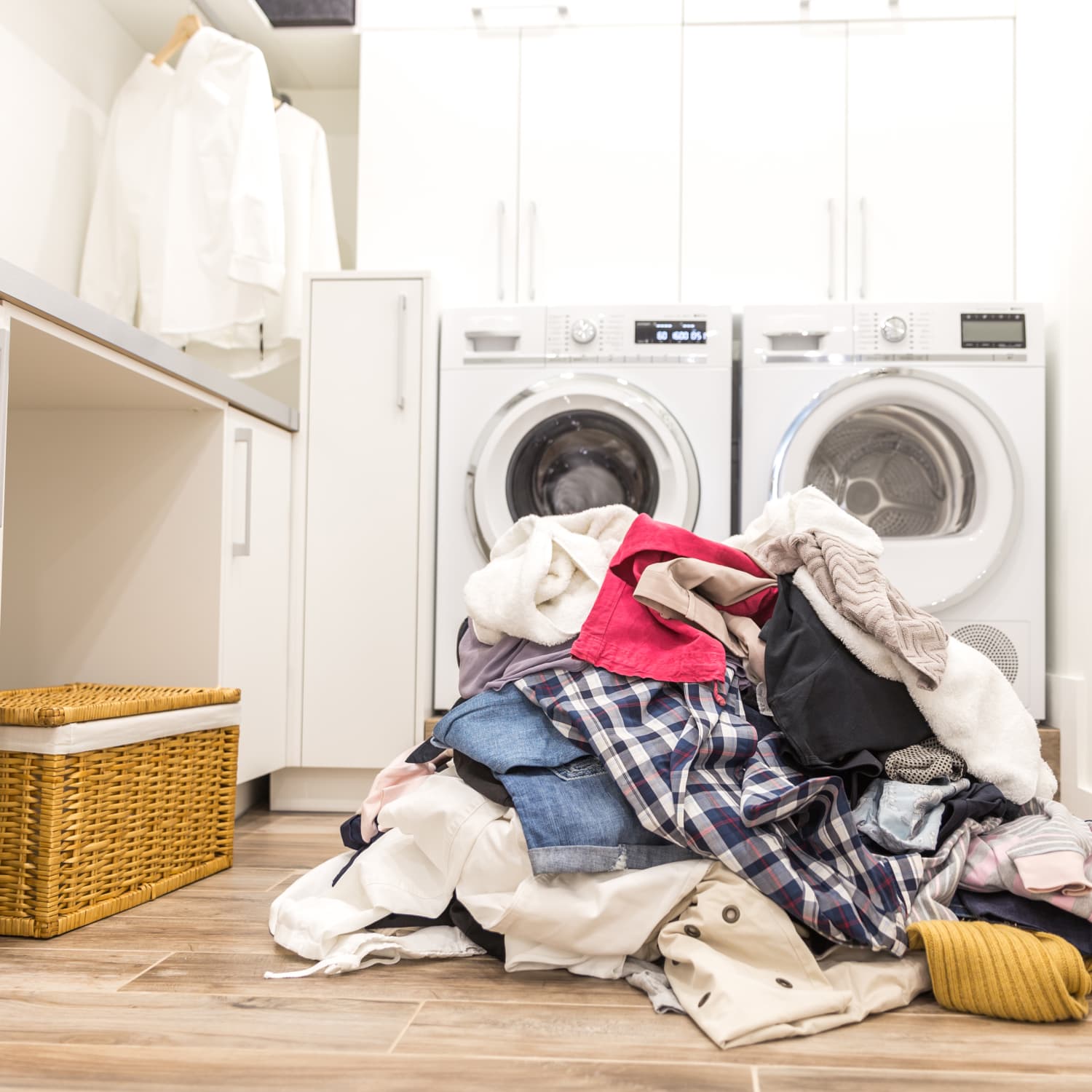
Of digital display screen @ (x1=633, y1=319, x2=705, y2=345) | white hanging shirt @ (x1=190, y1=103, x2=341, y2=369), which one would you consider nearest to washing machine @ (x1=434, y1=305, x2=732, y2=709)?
digital display screen @ (x1=633, y1=319, x2=705, y2=345)

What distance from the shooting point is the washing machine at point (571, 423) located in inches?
89.2

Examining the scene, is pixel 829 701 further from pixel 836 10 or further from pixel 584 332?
pixel 836 10

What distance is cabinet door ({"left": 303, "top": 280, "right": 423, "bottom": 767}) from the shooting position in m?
2.24

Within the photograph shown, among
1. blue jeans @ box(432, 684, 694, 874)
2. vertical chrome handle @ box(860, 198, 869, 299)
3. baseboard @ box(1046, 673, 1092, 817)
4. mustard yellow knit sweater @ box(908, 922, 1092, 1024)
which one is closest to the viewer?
mustard yellow knit sweater @ box(908, 922, 1092, 1024)

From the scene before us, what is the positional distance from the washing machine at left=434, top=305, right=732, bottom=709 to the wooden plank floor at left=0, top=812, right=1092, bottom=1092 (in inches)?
46.5

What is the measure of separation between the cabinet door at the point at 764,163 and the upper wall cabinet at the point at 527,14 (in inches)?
5.2

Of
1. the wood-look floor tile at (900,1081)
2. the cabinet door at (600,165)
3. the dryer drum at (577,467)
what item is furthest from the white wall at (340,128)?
the wood-look floor tile at (900,1081)

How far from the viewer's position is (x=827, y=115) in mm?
2646

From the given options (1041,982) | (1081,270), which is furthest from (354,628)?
(1081,270)

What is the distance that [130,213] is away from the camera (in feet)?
8.32

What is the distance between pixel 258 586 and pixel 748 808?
1302mm

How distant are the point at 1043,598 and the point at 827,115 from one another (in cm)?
139

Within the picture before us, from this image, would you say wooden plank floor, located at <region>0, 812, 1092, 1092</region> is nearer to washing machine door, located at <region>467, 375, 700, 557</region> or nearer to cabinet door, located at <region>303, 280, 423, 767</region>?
cabinet door, located at <region>303, 280, 423, 767</region>

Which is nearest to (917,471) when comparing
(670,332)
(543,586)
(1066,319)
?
(1066,319)
